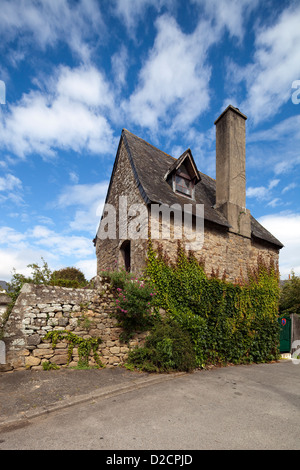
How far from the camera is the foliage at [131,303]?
21.0 ft

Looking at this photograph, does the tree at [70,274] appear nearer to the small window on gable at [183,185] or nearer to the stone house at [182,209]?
the stone house at [182,209]

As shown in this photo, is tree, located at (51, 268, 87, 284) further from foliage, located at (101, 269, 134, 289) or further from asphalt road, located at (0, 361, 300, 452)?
asphalt road, located at (0, 361, 300, 452)

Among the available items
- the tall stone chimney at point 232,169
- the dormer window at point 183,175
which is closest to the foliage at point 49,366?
the dormer window at point 183,175

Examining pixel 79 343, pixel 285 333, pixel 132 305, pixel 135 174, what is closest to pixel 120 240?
pixel 135 174

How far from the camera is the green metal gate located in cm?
1078

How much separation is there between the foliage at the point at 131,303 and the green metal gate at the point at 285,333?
7.01 meters

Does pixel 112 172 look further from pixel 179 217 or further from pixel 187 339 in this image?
pixel 187 339

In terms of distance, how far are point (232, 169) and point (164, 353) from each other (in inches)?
303

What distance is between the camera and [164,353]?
616cm

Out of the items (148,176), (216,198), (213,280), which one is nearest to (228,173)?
(216,198)

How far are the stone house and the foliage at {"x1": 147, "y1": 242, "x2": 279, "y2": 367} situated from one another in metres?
0.59

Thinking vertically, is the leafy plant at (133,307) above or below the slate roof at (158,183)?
below

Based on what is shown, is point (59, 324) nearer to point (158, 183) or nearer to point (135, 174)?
point (135, 174)
